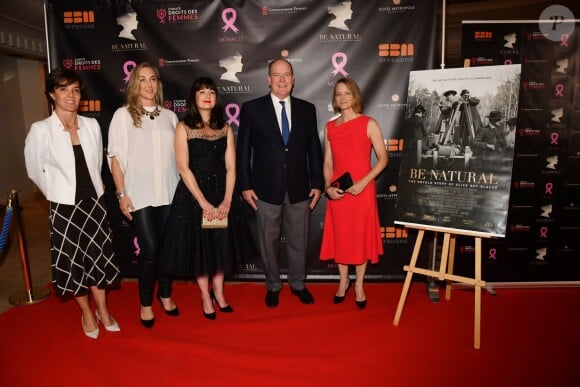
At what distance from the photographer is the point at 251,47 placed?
340 centimetres

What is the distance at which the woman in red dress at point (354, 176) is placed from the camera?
2941 millimetres

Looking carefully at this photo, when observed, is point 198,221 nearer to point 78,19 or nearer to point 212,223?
point 212,223

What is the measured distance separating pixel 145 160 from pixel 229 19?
1.48m

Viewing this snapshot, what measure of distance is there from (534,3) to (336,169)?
23.4ft

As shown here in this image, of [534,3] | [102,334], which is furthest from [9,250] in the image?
[534,3]

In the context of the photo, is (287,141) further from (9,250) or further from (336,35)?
(9,250)

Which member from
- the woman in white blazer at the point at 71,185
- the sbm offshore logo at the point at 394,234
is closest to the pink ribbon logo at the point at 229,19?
the woman in white blazer at the point at 71,185

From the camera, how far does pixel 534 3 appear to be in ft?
25.2

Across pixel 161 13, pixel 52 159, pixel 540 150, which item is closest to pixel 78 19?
pixel 161 13

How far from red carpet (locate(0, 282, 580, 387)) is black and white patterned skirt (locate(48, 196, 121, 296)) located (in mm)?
434

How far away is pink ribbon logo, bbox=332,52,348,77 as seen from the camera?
3369 millimetres

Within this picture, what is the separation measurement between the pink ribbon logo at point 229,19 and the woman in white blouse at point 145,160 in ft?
3.09

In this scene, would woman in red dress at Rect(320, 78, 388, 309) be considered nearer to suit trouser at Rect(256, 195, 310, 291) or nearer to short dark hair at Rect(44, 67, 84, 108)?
suit trouser at Rect(256, 195, 310, 291)

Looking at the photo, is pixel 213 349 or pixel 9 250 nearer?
pixel 213 349
